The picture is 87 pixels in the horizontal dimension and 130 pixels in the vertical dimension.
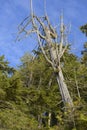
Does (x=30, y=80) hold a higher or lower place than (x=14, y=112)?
higher

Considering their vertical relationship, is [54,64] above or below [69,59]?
below

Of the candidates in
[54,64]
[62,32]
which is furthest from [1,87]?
[62,32]

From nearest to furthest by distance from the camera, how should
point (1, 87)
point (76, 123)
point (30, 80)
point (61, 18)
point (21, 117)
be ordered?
1. point (76, 123)
2. point (21, 117)
3. point (1, 87)
4. point (61, 18)
5. point (30, 80)

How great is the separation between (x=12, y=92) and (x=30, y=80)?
63.3ft

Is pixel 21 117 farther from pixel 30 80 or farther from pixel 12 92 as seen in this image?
pixel 30 80

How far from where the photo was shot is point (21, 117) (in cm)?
1025

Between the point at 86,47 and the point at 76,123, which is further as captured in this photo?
the point at 86,47

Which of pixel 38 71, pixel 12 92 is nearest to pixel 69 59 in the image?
pixel 38 71

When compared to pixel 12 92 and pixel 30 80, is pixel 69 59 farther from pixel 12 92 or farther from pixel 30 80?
pixel 12 92

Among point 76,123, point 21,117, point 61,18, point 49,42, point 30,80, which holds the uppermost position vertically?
point 30,80

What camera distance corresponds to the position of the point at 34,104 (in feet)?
41.7

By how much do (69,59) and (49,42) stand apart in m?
15.4

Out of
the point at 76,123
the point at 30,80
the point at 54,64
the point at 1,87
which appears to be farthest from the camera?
the point at 30,80

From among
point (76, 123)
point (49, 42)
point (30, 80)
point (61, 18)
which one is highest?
point (30, 80)
